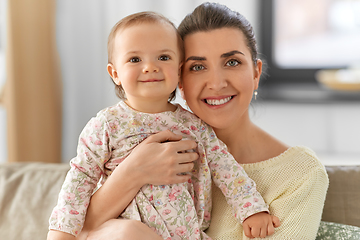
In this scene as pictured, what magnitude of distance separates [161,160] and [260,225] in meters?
0.37

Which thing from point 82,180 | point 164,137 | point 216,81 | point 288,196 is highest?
point 216,81

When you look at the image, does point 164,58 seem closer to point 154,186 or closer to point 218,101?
point 218,101

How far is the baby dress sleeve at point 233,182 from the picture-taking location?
53.2 inches

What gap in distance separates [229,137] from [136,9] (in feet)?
6.69

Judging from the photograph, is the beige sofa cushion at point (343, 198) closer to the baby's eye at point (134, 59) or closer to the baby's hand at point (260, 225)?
the baby's hand at point (260, 225)

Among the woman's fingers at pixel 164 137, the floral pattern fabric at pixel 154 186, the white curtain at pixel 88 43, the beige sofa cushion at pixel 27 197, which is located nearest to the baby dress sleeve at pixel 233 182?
the floral pattern fabric at pixel 154 186

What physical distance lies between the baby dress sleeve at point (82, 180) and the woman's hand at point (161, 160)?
9 centimetres

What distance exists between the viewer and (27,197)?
1710 millimetres

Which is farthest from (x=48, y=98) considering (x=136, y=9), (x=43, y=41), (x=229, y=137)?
(x=229, y=137)

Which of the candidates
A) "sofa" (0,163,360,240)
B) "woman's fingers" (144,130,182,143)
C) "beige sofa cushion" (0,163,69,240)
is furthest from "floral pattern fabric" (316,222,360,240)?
"beige sofa cushion" (0,163,69,240)

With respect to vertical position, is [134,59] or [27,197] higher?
[134,59]

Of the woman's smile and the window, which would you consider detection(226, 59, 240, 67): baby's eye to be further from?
the window

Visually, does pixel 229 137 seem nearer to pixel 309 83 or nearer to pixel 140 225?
pixel 140 225

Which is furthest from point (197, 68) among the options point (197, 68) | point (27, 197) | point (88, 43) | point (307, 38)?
point (307, 38)
